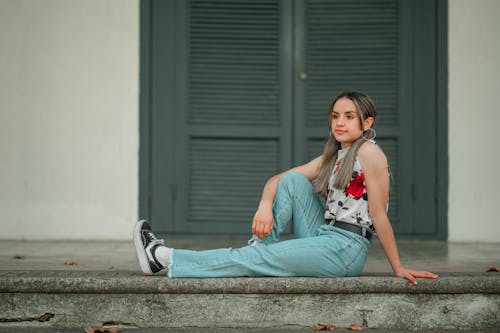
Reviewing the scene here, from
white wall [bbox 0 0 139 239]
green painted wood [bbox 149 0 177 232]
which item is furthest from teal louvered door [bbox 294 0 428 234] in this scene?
white wall [bbox 0 0 139 239]

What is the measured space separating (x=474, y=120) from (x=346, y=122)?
2.45 meters

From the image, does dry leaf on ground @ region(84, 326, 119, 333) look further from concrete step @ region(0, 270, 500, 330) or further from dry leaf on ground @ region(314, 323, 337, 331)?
dry leaf on ground @ region(314, 323, 337, 331)

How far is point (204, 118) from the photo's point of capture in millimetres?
5684

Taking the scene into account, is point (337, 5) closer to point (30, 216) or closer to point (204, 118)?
point (204, 118)

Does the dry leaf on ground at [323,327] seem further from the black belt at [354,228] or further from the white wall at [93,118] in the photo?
the white wall at [93,118]

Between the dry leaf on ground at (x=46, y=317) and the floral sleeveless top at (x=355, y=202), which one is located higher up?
the floral sleeveless top at (x=355, y=202)

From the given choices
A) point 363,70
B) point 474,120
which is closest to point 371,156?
point 363,70

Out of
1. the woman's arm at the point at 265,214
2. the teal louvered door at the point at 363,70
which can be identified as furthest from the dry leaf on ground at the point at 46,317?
the teal louvered door at the point at 363,70

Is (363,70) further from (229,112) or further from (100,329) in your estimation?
(100,329)

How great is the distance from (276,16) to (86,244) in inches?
90.5

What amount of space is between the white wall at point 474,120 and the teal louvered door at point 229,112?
1.31m

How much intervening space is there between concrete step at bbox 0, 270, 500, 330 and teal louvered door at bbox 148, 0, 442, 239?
2170 mm

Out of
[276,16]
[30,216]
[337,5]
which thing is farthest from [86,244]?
[337,5]

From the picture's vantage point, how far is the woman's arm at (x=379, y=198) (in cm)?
337
